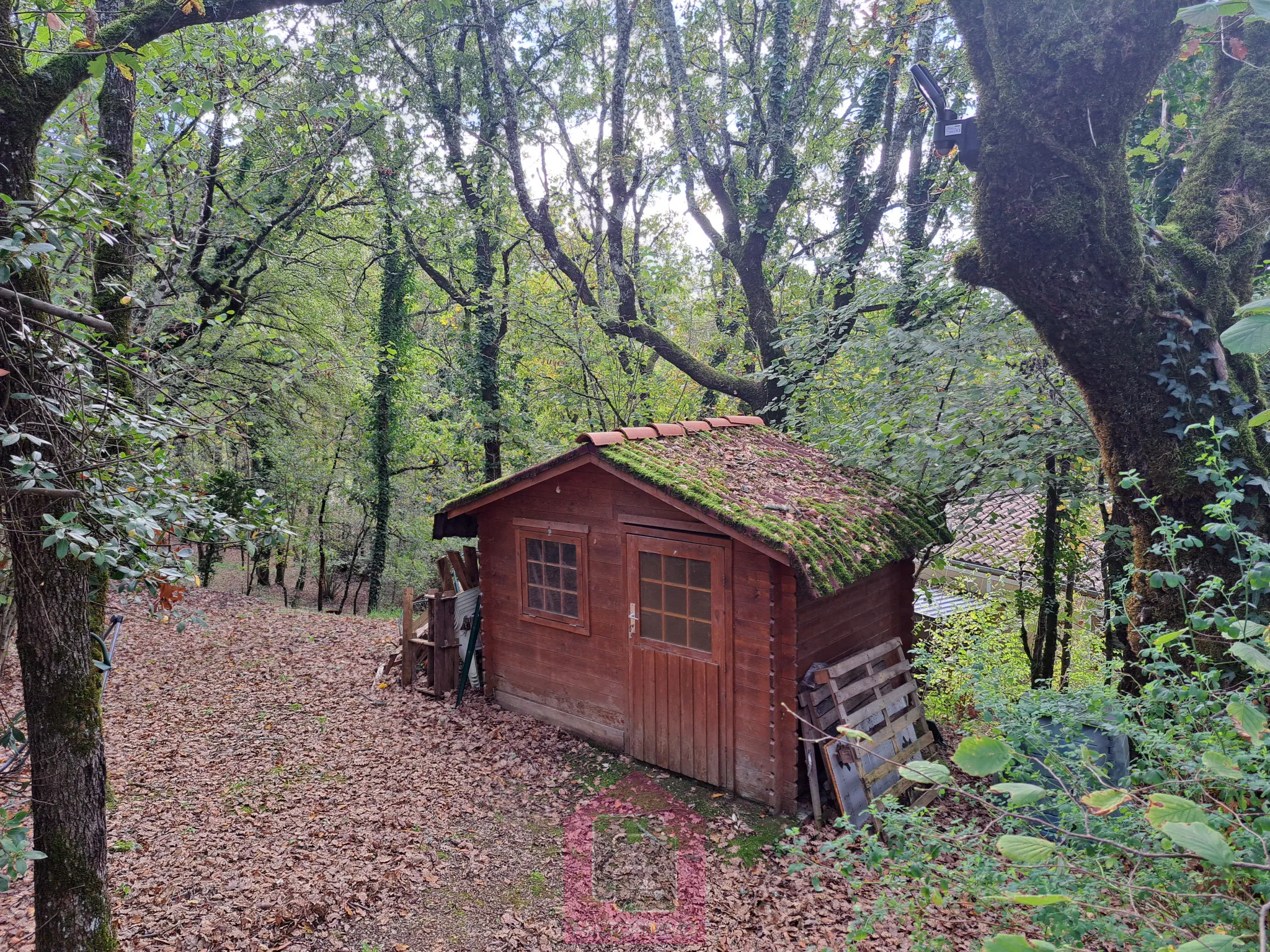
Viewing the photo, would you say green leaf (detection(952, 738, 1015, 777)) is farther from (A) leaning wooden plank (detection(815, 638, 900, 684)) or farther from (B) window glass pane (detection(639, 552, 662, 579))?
(B) window glass pane (detection(639, 552, 662, 579))

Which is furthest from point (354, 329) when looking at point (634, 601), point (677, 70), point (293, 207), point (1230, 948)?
point (1230, 948)

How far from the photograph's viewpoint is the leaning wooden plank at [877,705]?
5746 millimetres

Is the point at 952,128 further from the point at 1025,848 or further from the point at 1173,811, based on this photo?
the point at 1025,848

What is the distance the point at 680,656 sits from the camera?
6.38 metres

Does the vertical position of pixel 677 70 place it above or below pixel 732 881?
above

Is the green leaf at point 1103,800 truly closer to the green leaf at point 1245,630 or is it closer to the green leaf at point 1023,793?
the green leaf at point 1023,793

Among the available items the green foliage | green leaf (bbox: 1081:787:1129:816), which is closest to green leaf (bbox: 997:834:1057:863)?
the green foliage

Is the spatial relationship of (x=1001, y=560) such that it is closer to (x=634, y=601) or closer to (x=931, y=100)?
(x=634, y=601)

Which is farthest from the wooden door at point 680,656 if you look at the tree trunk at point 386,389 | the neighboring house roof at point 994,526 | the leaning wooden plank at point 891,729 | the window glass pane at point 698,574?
the tree trunk at point 386,389

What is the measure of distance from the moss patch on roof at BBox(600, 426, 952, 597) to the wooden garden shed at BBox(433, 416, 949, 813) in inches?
0.8

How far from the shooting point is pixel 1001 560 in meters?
7.84

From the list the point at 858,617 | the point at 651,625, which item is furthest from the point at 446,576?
the point at 858,617

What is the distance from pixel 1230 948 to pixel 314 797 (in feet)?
21.4

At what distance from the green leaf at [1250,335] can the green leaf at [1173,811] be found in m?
1.00
